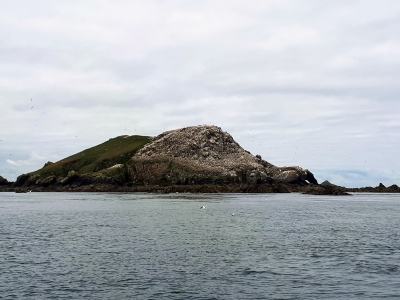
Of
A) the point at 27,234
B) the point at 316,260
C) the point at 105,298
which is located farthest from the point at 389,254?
the point at 27,234

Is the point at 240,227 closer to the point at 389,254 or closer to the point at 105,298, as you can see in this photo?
the point at 389,254

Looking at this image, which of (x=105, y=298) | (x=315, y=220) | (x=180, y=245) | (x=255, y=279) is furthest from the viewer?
(x=315, y=220)

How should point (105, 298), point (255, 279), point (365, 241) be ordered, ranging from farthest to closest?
1. point (365, 241)
2. point (255, 279)
3. point (105, 298)

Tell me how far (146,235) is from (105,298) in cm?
2844

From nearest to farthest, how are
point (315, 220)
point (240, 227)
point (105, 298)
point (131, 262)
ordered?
point (105, 298) < point (131, 262) < point (240, 227) < point (315, 220)

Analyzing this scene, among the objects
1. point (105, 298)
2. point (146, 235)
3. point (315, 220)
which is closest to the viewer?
point (105, 298)

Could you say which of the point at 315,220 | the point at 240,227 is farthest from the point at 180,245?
the point at 315,220

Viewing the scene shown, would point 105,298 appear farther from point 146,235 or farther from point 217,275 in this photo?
point 146,235

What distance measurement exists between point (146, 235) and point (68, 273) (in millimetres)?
22118

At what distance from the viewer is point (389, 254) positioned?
136 feet

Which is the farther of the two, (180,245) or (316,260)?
(180,245)

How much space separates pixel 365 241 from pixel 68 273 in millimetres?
32659

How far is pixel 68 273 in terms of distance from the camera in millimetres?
33531

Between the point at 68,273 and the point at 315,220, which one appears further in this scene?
the point at 315,220
